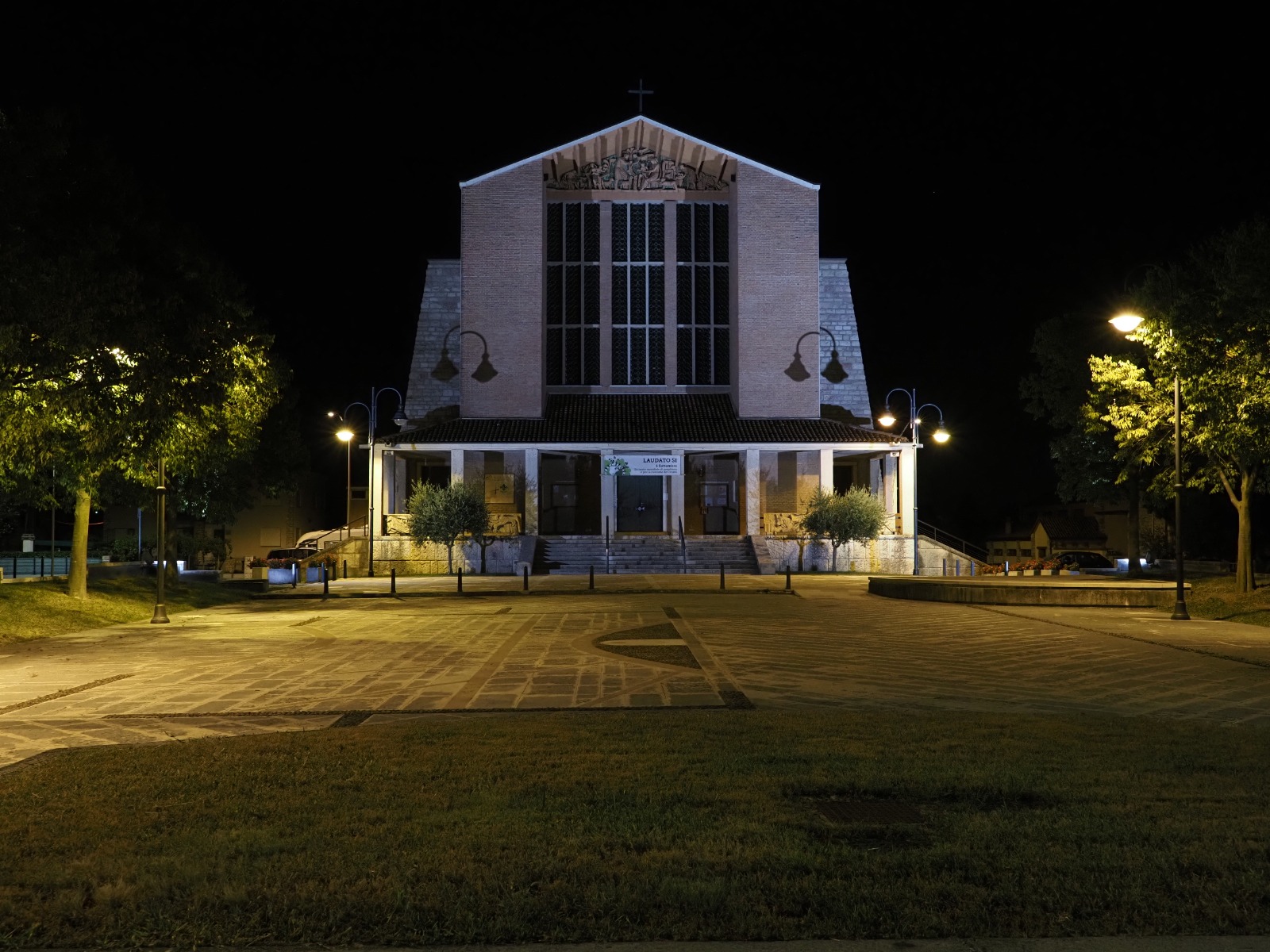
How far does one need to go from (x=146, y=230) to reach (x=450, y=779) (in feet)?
47.1

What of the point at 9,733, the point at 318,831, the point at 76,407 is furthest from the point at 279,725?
the point at 76,407

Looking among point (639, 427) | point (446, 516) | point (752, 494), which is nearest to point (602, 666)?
point (446, 516)

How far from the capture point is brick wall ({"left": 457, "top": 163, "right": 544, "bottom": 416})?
48.7m

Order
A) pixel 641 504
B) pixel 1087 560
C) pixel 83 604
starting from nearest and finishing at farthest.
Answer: pixel 83 604, pixel 1087 560, pixel 641 504

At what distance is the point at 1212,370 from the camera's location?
2019 cm

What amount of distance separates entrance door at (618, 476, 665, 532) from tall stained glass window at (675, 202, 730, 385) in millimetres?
5174

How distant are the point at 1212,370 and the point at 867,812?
1750 centimetres

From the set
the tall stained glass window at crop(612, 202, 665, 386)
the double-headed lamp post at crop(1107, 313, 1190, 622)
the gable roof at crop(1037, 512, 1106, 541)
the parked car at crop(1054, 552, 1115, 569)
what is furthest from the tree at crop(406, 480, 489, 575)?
the gable roof at crop(1037, 512, 1106, 541)

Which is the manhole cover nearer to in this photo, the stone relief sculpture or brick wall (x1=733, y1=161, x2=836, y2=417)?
brick wall (x1=733, y1=161, x2=836, y2=417)

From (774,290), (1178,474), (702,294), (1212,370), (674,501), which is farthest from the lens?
(702,294)

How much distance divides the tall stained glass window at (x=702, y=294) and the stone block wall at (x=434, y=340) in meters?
10.3

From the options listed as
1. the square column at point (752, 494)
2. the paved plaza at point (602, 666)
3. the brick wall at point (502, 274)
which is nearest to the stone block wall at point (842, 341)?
the square column at point (752, 494)

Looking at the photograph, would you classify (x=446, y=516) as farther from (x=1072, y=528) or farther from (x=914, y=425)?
(x=1072, y=528)

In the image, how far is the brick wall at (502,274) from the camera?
4872 cm
